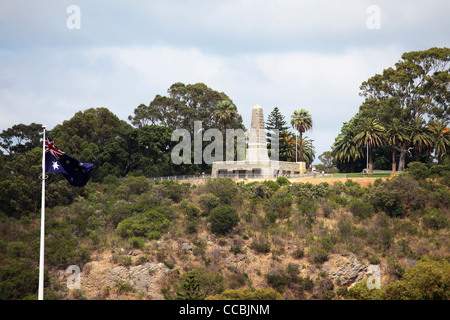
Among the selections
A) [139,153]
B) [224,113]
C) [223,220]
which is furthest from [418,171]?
→ [139,153]

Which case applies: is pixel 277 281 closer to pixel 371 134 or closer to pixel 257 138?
pixel 257 138

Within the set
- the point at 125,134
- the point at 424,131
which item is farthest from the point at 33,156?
the point at 424,131

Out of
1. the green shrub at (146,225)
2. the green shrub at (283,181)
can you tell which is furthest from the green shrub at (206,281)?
the green shrub at (283,181)

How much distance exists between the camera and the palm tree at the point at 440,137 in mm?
64375

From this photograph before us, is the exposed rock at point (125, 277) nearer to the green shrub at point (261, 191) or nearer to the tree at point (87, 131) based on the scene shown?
the green shrub at point (261, 191)

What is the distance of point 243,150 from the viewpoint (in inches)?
3209

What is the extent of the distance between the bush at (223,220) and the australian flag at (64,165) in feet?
76.3

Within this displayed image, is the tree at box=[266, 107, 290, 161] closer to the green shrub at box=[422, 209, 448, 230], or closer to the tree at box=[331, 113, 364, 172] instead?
the tree at box=[331, 113, 364, 172]

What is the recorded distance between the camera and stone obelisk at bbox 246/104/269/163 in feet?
215

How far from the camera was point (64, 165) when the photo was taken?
22688mm

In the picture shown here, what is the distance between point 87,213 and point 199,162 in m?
26.8

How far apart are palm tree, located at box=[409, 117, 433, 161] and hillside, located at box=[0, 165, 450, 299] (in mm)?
9216

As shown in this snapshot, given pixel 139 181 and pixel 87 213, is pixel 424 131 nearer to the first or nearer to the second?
pixel 139 181

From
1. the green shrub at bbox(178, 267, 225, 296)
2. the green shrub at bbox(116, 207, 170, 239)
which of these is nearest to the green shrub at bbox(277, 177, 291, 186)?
the green shrub at bbox(116, 207, 170, 239)
